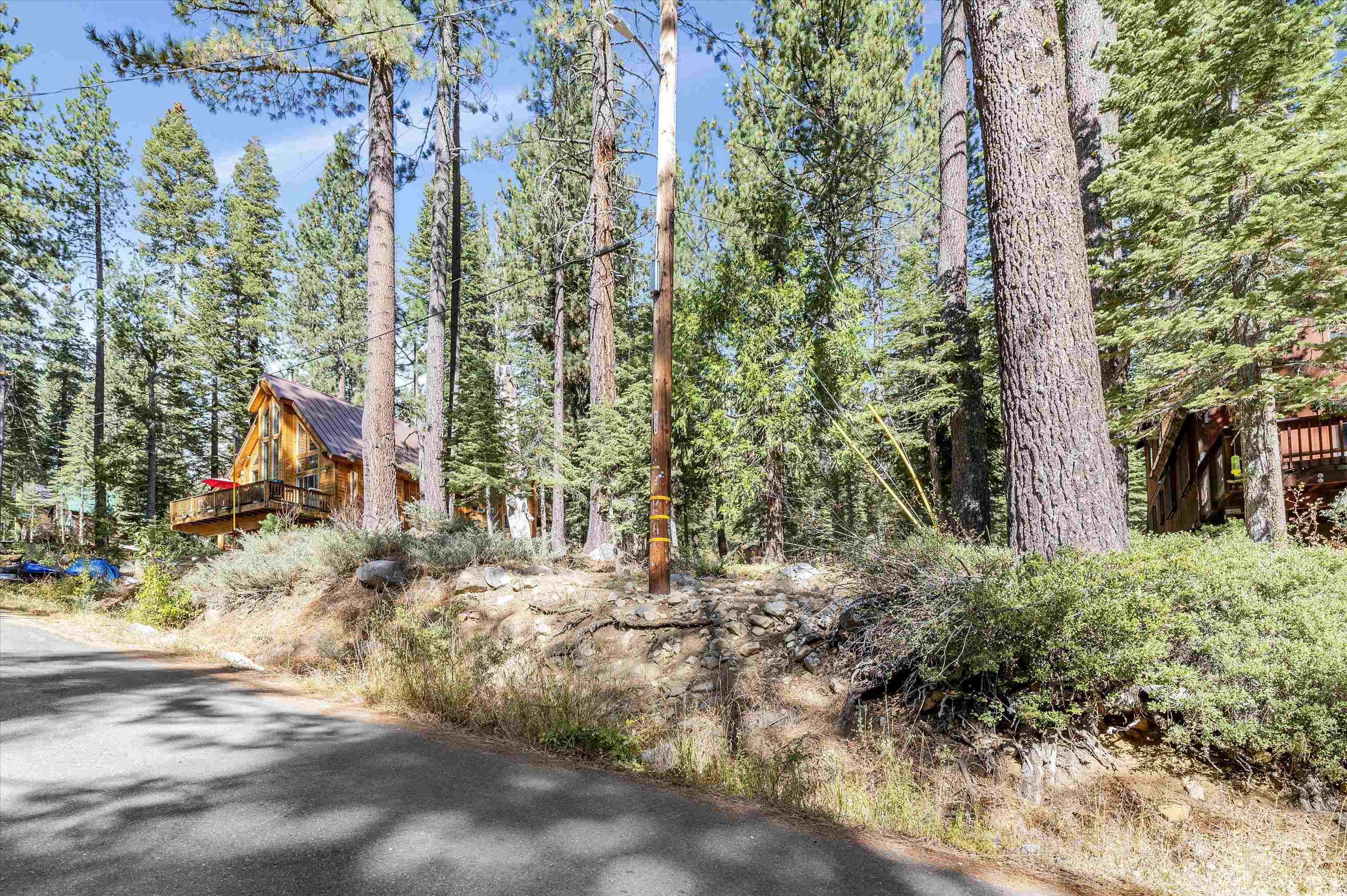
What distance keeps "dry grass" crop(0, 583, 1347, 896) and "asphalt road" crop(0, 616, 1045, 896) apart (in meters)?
0.69

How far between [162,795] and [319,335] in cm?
3561

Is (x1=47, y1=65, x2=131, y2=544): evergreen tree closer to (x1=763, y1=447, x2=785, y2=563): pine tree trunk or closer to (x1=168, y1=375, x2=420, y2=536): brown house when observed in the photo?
(x1=168, y1=375, x2=420, y2=536): brown house

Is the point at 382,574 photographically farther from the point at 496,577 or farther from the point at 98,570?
the point at 98,570

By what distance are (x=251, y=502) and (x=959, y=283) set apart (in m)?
24.2

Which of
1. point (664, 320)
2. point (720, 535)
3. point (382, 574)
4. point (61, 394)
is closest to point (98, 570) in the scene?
point (382, 574)

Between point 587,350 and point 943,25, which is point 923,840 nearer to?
point 943,25

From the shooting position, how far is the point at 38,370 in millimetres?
26109

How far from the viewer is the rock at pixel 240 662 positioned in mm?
7980

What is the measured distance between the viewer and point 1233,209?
9.91 metres

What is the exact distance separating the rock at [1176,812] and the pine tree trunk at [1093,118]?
837 centimetres

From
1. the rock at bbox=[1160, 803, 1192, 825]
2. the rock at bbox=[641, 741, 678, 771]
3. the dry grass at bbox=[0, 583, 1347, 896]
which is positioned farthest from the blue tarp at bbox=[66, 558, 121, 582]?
the rock at bbox=[1160, 803, 1192, 825]

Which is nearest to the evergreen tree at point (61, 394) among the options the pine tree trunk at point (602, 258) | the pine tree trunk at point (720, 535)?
the pine tree trunk at point (602, 258)

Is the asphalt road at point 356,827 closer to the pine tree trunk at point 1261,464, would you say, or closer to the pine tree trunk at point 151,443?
the pine tree trunk at point 1261,464

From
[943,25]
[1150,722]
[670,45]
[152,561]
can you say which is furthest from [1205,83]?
→ [152,561]
